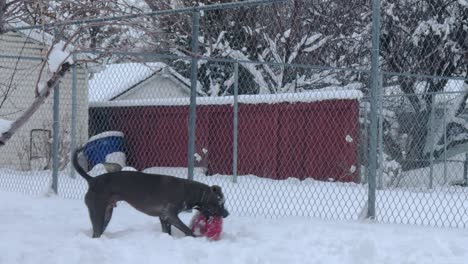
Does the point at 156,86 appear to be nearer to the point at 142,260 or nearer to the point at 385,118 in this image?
the point at 385,118

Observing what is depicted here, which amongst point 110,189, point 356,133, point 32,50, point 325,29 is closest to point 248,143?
point 356,133

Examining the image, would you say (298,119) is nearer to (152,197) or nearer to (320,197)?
(320,197)

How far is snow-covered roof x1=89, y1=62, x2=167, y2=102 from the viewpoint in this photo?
17.3 m

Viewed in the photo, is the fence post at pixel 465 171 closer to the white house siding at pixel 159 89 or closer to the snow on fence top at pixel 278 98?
the snow on fence top at pixel 278 98

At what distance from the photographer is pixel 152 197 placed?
6180 mm

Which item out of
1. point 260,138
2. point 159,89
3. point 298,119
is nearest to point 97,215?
point 298,119

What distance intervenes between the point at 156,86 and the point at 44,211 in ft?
39.4

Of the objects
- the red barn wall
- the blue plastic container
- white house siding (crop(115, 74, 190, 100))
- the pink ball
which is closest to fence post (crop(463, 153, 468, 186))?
the red barn wall

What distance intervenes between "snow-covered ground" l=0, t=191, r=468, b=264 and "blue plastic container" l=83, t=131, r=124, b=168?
6280 millimetres

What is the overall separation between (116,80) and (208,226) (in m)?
12.3

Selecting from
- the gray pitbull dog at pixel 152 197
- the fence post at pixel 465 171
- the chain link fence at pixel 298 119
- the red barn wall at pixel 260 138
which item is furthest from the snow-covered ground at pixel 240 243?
the fence post at pixel 465 171

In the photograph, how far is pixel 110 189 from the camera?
20.2 feet

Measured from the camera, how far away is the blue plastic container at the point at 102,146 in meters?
13.4

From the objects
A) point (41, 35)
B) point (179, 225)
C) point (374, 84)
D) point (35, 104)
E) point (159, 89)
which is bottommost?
point (179, 225)
